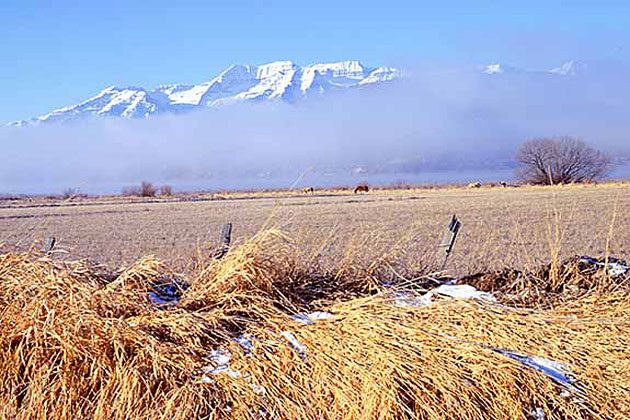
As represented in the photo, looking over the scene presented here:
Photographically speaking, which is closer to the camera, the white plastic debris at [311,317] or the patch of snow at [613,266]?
the white plastic debris at [311,317]

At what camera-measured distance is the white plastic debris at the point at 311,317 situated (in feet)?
12.7

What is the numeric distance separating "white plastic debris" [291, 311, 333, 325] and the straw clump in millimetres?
27

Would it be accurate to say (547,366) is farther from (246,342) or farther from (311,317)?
(246,342)

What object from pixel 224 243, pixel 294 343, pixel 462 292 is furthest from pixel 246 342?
pixel 224 243

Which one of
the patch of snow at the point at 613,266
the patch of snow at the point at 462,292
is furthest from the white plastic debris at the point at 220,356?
the patch of snow at the point at 613,266

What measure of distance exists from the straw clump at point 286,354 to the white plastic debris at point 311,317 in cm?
3

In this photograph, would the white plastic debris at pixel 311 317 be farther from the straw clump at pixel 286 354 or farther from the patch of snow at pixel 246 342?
the patch of snow at pixel 246 342

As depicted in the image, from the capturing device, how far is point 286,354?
3553 millimetres

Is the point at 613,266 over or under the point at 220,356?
over

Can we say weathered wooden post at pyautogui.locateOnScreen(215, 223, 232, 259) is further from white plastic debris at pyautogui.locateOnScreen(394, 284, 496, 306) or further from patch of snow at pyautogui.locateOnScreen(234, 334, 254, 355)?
white plastic debris at pyautogui.locateOnScreen(394, 284, 496, 306)

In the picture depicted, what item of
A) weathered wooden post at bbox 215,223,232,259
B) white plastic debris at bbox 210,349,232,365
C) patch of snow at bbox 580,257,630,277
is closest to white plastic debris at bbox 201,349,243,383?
white plastic debris at bbox 210,349,232,365

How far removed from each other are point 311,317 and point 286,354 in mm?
467

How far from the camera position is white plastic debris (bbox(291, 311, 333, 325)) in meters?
3.89

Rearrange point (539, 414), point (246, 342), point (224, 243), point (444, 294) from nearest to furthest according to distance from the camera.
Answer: point (539, 414)
point (246, 342)
point (444, 294)
point (224, 243)
